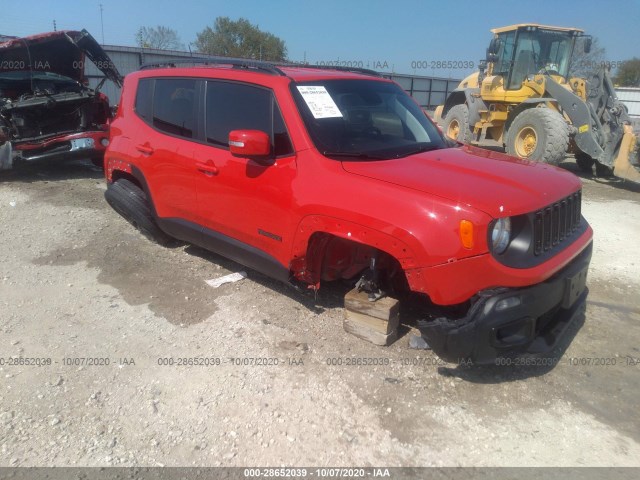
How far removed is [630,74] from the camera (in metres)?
42.6

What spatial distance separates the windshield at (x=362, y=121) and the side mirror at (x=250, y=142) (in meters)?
0.34

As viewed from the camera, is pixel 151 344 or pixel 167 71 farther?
pixel 167 71

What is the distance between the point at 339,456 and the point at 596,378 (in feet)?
6.32

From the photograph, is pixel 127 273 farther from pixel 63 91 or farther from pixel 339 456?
pixel 63 91

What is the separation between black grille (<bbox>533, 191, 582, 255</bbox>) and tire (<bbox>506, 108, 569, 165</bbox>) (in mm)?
6376

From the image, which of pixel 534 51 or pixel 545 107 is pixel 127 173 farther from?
pixel 534 51

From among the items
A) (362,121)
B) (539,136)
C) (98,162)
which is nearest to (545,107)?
(539,136)

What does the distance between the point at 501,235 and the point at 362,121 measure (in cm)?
149

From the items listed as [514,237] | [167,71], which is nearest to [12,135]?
[167,71]

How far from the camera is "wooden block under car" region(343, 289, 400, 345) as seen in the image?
341cm

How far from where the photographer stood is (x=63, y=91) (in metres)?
8.96

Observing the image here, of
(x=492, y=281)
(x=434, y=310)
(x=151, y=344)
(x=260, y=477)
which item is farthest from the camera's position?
(x=434, y=310)

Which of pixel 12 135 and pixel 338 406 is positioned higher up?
pixel 12 135

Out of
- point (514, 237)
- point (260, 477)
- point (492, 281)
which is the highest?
point (514, 237)
